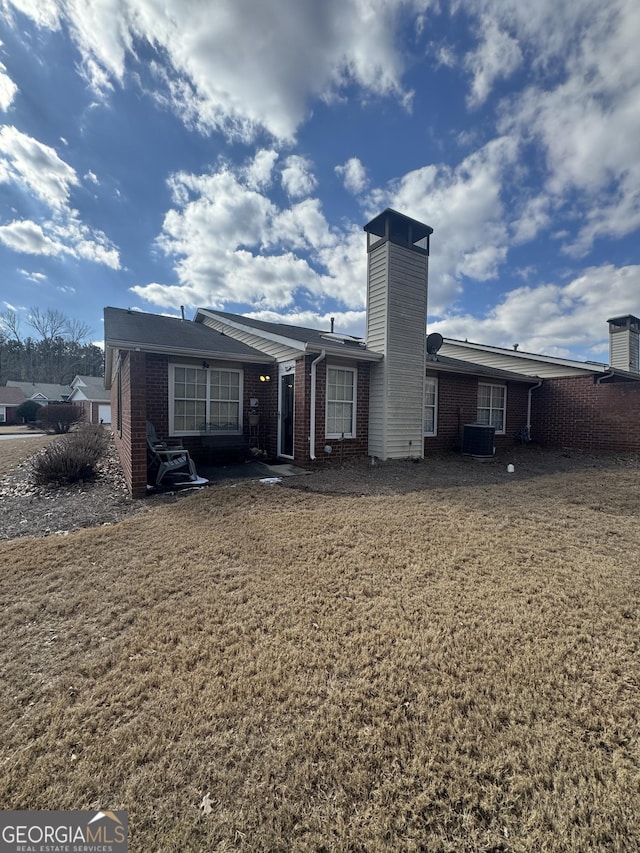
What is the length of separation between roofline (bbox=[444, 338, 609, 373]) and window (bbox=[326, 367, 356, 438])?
28.1 feet

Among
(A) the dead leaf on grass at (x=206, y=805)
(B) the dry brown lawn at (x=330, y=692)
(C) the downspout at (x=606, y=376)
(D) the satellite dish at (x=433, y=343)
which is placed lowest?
(A) the dead leaf on grass at (x=206, y=805)

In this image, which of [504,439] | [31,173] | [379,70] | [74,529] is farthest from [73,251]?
[504,439]

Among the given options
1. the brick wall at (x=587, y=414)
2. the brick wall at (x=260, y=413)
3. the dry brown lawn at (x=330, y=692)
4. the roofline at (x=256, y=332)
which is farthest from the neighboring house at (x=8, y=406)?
the brick wall at (x=587, y=414)

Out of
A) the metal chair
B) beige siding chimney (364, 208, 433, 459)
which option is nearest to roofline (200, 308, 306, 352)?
beige siding chimney (364, 208, 433, 459)

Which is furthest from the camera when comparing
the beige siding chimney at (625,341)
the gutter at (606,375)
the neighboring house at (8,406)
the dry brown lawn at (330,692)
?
the neighboring house at (8,406)

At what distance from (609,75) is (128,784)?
11970 mm

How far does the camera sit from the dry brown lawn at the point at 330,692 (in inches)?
54.7

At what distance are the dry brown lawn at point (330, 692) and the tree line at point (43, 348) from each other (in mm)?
56114

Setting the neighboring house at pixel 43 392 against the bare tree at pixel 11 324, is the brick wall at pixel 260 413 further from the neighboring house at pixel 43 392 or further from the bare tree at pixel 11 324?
the bare tree at pixel 11 324

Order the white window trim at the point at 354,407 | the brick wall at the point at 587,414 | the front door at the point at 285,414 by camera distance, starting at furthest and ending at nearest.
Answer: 1. the brick wall at the point at 587,414
2. the front door at the point at 285,414
3. the white window trim at the point at 354,407

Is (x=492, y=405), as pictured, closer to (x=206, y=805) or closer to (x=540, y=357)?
(x=540, y=357)

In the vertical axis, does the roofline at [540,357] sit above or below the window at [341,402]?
above

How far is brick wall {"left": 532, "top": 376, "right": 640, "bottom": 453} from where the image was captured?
11.3m

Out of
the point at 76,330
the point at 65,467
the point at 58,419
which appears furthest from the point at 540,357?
the point at 76,330
